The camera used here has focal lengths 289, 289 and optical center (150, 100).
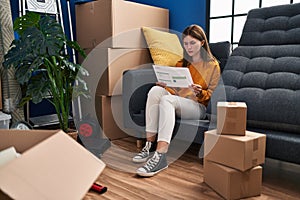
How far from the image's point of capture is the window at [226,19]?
267cm

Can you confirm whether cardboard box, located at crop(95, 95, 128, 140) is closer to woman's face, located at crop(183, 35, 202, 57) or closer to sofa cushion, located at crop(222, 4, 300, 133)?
woman's face, located at crop(183, 35, 202, 57)

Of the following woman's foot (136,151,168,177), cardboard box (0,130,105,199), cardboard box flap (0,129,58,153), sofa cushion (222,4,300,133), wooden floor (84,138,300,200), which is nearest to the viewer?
cardboard box (0,130,105,199)

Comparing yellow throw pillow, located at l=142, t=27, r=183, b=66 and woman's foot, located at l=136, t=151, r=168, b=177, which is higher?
yellow throw pillow, located at l=142, t=27, r=183, b=66

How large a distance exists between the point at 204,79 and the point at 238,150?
71 centimetres

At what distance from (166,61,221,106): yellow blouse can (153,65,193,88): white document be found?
0.12 metres

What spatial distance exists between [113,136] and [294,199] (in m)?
1.48

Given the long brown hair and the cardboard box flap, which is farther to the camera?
the long brown hair

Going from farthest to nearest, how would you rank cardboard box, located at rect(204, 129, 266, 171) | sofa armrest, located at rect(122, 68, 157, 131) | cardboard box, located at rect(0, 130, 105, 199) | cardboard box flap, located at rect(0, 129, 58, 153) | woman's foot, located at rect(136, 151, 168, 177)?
sofa armrest, located at rect(122, 68, 157, 131)
woman's foot, located at rect(136, 151, 168, 177)
cardboard box, located at rect(204, 129, 266, 171)
cardboard box flap, located at rect(0, 129, 58, 153)
cardboard box, located at rect(0, 130, 105, 199)

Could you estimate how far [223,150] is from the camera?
56.5 inches

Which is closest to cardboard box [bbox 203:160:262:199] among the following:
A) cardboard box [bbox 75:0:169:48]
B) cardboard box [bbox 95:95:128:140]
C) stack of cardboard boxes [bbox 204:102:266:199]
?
stack of cardboard boxes [bbox 204:102:266:199]

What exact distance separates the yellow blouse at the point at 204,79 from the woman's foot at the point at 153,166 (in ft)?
1.53

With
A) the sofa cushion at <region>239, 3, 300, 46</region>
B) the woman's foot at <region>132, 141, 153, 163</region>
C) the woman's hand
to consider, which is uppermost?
the sofa cushion at <region>239, 3, 300, 46</region>

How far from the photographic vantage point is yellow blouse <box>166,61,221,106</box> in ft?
6.35

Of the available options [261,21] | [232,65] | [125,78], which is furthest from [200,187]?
[261,21]
